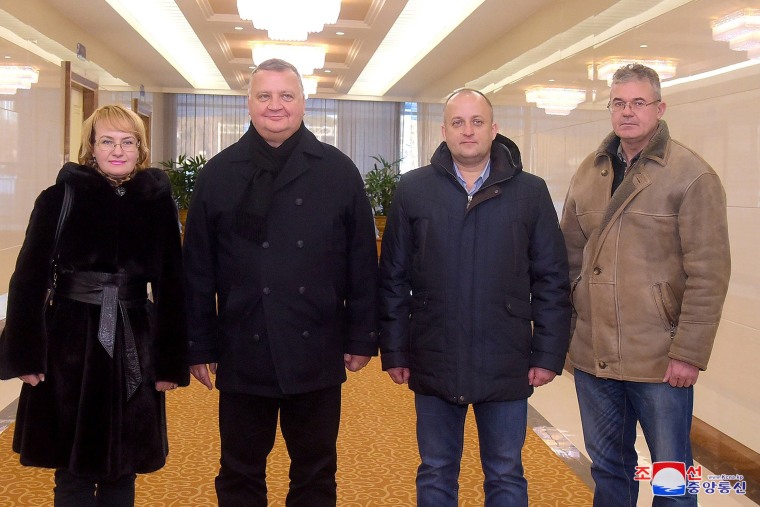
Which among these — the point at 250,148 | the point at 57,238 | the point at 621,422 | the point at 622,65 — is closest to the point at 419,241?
the point at 250,148

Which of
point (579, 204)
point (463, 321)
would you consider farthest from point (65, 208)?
point (579, 204)

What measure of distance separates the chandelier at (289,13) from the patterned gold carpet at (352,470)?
4.34 m

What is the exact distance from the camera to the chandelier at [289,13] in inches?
295

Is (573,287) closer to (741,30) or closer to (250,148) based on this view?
(250,148)

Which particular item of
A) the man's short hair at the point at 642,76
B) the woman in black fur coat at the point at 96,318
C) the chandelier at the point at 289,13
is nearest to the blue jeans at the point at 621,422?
the man's short hair at the point at 642,76

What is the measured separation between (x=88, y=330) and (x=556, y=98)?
6035mm

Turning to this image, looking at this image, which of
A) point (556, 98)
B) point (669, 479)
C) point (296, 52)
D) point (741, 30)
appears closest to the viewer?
point (669, 479)

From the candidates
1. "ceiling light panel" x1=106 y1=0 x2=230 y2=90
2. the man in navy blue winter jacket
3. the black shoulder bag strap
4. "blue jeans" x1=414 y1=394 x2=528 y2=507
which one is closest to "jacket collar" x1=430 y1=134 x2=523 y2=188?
the man in navy blue winter jacket

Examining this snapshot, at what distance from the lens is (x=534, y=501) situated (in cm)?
324

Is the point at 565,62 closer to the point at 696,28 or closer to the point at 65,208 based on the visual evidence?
the point at 696,28

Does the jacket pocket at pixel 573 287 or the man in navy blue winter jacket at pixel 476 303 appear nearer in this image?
the man in navy blue winter jacket at pixel 476 303

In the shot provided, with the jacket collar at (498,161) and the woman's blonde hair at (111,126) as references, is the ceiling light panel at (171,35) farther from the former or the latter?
the jacket collar at (498,161)

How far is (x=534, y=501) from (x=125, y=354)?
1859 mm

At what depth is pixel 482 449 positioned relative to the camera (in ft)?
7.80
